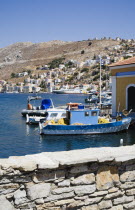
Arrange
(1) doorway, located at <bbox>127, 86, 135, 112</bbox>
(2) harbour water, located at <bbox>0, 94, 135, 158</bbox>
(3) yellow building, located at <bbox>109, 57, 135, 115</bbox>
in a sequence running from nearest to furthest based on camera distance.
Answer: (2) harbour water, located at <bbox>0, 94, 135, 158</bbox>
(3) yellow building, located at <bbox>109, 57, 135, 115</bbox>
(1) doorway, located at <bbox>127, 86, 135, 112</bbox>

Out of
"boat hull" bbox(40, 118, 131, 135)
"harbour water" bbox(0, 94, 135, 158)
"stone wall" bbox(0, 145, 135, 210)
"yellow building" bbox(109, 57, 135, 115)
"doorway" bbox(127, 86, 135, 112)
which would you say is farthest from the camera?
"doorway" bbox(127, 86, 135, 112)

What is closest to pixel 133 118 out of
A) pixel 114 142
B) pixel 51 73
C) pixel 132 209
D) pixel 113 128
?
pixel 113 128

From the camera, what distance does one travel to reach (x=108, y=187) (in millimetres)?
4246

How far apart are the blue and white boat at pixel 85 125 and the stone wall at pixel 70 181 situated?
56.6 feet

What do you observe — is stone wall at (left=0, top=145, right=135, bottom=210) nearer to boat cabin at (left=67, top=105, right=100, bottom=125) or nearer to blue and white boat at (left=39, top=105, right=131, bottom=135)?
blue and white boat at (left=39, top=105, right=131, bottom=135)

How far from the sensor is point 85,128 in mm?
21906

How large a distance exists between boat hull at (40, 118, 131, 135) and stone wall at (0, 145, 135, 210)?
17.2m

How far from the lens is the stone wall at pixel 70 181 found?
3801 millimetres

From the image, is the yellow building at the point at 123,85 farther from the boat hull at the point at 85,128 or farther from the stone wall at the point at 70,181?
the stone wall at the point at 70,181

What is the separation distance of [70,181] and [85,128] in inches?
705

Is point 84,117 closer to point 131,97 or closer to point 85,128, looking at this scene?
point 85,128

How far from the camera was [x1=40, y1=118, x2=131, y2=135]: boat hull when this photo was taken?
71.3ft

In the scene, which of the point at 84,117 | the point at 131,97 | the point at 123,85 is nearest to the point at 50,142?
the point at 84,117

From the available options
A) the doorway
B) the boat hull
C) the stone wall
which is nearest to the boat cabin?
the boat hull
